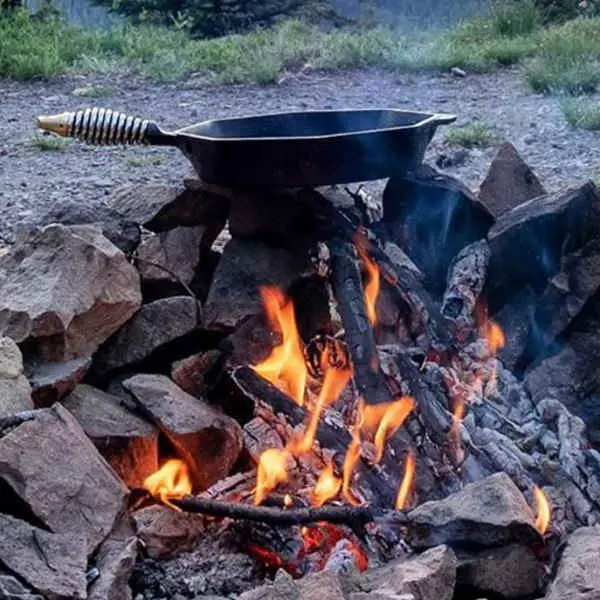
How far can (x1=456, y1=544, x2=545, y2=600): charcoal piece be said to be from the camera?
2.24 meters

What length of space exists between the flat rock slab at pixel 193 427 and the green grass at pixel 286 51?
514 cm

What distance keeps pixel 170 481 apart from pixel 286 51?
6493 mm

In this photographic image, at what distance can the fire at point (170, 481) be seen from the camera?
262 cm

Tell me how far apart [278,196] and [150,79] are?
5603 millimetres

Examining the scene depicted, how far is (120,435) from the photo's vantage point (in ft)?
8.57

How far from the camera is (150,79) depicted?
8.32m

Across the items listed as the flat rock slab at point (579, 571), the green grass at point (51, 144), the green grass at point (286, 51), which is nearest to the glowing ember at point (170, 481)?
the flat rock slab at point (579, 571)

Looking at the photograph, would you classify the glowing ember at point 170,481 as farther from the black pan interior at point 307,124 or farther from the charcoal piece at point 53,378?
the black pan interior at point 307,124

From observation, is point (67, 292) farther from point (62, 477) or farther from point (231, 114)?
point (231, 114)

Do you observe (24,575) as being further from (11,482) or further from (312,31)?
(312,31)

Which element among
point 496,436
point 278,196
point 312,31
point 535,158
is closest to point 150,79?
point 312,31

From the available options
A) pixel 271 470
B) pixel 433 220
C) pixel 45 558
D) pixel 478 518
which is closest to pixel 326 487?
pixel 271 470

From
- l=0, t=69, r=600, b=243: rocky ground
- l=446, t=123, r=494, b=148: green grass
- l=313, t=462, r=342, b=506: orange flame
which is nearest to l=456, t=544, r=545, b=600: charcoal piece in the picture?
l=313, t=462, r=342, b=506: orange flame

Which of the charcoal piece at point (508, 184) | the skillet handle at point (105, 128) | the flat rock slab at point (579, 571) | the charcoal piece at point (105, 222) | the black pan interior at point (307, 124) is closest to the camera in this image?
the flat rock slab at point (579, 571)
